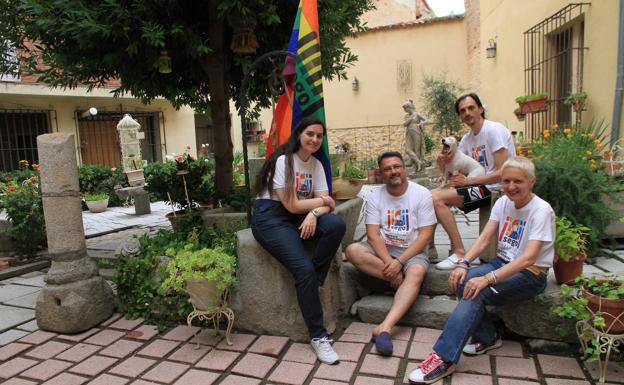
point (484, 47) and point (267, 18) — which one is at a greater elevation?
point (484, 47)

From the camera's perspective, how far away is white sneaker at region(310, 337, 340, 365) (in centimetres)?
277

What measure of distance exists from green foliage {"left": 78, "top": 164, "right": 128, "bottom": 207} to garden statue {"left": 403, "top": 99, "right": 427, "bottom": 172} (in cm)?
731

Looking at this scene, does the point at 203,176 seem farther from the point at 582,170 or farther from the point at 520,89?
the point at 520,89

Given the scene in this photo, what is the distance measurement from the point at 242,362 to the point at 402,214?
1515 millimetres

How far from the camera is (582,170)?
3609mm

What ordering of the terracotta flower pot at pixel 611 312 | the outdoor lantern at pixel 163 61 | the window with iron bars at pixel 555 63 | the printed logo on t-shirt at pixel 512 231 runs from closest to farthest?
1. the terracotta flower pot at pixel 611 312
2. the printed logo on t-shirt at pixel 512 231
3. the outdoor lantern at pixel 163 61
4. the window with iron bars at pixel 555 63

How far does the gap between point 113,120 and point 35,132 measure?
224 centimetres

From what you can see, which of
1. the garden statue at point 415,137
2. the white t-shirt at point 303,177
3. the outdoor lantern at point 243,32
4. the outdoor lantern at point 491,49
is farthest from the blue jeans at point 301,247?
the outdoor lantern at point 491,49

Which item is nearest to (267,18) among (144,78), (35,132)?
(144,78)

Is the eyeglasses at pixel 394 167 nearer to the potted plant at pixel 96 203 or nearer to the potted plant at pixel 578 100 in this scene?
the potted plant at pixel 578 100

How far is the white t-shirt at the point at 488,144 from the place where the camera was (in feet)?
11.0

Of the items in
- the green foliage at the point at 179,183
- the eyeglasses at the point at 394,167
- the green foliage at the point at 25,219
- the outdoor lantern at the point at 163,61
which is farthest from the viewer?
the green foliage at the point at 25,219

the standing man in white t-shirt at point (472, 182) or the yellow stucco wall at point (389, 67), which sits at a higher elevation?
the yellow stucco wall at point (389, 67)

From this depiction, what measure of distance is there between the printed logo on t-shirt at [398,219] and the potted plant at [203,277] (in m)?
1.20
